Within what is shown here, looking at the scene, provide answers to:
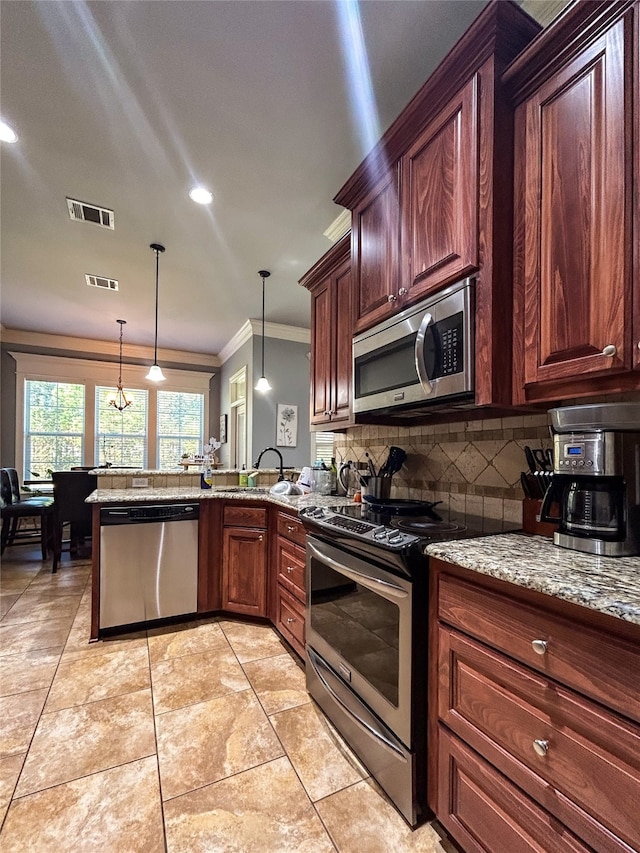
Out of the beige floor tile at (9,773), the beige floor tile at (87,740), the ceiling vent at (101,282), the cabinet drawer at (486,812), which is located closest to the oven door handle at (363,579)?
the cabinet drawer at (486,812)

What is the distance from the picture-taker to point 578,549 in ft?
3.80

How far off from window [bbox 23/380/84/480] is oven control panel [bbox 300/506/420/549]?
17.9ft

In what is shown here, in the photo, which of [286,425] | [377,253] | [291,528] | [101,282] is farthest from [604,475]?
[101,282]

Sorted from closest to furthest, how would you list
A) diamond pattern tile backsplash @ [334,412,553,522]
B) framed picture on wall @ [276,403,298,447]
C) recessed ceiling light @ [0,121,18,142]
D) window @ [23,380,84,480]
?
diamond pattern tile backsplash @ [334,412,553,522] → recessed ceiling light @ [0,121,18,142] → framed picture on wall @ [276,403,298,447] → window @ [23,380,84,480]

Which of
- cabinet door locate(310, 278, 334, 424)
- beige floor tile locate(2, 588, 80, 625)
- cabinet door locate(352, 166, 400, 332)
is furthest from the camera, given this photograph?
beige floor tile locate(2, 588, 80, 625)

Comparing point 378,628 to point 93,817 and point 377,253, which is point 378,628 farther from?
point 377,253

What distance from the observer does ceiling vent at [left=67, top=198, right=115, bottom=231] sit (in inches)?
113

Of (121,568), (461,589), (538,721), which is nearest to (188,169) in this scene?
(121,568)

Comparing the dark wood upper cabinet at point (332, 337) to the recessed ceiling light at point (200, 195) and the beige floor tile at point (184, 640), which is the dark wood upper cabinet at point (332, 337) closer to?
the recessed ceiling light at point (200, 195)

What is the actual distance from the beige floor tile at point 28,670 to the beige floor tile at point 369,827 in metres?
1.65

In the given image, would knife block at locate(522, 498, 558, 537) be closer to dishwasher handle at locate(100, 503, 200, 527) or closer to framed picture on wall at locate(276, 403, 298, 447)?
dishwasher handle at locate(100, 503, 200, 527)

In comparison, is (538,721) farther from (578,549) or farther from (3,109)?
(3,109)

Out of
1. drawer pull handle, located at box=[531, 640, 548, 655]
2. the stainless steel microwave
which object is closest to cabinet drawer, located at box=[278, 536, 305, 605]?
the stainless steel microwave

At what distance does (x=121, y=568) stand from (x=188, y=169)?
8.64ft
